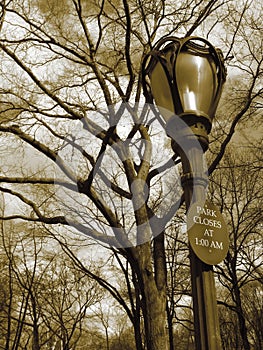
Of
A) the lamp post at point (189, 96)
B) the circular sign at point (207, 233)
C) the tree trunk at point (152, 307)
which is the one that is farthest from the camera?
the tree trunk at point (152, 307)

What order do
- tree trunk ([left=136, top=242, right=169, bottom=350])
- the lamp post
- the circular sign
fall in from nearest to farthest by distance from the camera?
the circular sign, the lamp post, tree trunk ([left=136, top=242, right=169, bottom=350])

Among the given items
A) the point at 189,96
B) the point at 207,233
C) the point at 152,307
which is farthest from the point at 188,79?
the point at 152,307

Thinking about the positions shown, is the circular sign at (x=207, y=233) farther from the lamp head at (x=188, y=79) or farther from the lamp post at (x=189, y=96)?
the lamp head at (x=188, y=79)

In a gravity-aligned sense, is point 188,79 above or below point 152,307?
above

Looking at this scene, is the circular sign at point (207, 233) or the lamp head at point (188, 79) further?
the lamp head at point (188, 79)

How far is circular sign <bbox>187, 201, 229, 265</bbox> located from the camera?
2.41 metres

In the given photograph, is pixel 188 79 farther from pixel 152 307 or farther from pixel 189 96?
pixel 152 307

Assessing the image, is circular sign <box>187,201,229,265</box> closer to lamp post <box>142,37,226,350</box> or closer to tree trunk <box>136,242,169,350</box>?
lamp post <box>142,37,226,350</box>

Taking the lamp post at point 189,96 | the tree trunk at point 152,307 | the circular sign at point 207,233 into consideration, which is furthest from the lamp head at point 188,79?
the tree trunk at point 152,307

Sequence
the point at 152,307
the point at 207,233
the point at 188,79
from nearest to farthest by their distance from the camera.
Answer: the point at 207,233 < the point at 188,79 < the point at 152,307

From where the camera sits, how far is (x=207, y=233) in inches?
97.2

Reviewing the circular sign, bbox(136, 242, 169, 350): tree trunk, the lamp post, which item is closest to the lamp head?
the lamp post

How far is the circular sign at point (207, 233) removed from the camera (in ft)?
7.90

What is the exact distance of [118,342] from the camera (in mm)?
30625
